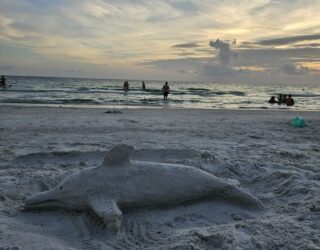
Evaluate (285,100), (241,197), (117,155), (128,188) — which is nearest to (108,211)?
(128,188)

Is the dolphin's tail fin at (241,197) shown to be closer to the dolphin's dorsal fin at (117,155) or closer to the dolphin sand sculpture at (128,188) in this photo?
the dolphin sand sculpture at (128,188)

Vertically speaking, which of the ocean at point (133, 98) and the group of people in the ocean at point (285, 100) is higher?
the group of people in the ocean at point (285, 100)

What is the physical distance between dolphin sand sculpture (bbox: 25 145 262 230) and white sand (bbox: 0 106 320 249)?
0.14 metres

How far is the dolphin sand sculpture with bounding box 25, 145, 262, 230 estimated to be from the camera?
462cm

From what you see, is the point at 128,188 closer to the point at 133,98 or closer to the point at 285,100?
the point at 285,100

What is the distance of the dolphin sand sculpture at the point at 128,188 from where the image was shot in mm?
4621

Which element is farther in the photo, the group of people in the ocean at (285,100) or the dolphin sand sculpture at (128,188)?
the group of people in the ocean at (285,100)

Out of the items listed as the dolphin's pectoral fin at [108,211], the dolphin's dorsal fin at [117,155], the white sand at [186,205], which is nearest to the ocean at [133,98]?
the white sand at [186,205]

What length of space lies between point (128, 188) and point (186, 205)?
855 millimetres

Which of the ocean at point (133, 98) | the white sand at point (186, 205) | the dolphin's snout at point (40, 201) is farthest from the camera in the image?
the ocean at point (133, 98)

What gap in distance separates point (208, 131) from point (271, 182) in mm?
5149

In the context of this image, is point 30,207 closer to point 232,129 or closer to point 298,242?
point 298,242

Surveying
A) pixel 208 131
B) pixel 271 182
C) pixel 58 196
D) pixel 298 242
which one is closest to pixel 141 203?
pixel 58 196

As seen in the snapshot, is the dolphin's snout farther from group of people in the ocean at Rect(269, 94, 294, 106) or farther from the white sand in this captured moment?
group of people in the ocean at Rect(269, 94, 294, 106)
